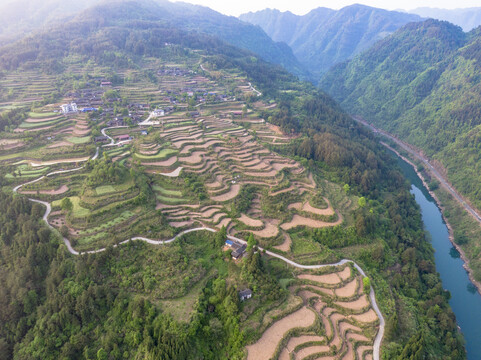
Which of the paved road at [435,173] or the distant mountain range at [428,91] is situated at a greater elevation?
the distant mountain range at [428,91]

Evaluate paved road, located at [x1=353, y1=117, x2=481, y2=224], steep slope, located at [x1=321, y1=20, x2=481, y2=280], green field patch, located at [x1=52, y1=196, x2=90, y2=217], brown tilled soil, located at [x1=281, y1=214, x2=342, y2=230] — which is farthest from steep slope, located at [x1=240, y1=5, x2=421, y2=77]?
green field patch, located at [x1=52, y1=196, x2=90, y2=217]

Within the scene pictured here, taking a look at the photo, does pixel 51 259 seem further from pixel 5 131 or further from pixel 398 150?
pixel 398 150

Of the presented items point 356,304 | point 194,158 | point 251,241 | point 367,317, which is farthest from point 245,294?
point 194,158

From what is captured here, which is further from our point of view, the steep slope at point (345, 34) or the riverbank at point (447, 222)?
the steep slope at point (345, 34)

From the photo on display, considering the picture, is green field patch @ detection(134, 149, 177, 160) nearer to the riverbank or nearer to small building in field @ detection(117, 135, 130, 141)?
small building in field @ detection(117, 135, 130, 141)

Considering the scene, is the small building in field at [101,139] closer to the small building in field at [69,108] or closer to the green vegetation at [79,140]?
the green vegetation at [79,140]

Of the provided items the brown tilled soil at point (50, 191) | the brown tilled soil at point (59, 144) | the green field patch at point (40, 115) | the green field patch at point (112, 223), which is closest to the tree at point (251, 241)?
the green field patch at point (112, 223)
